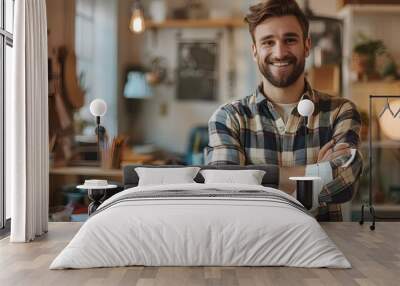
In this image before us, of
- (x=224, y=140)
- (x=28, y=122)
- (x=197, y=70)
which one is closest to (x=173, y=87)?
(x=197, y=70)

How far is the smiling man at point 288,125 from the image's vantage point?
721 centimetres

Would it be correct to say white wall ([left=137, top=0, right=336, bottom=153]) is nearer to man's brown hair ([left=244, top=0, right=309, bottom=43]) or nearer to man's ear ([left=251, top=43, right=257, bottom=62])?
man's ear ([left=251, top=43, right=257, bottom=62])

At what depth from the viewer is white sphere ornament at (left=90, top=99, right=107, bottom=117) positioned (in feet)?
23.1

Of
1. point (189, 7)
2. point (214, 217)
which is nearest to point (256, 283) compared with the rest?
point (214, 217)

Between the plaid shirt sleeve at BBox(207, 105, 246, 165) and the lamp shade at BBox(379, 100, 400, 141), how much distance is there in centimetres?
157

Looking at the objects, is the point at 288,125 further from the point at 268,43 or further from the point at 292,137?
the point at 268,43

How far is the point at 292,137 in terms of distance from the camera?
23.7 feet

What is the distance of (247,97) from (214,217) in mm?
2775

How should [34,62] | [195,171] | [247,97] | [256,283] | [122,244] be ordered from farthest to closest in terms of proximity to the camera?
[247,97], [195,171], [34,62], [122,244], [256,283]

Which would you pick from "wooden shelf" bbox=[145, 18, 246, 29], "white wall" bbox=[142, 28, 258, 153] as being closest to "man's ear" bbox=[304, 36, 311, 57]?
"white wall" bbox=[142, 28, 258, 153]

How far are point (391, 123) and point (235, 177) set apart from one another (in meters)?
2.01

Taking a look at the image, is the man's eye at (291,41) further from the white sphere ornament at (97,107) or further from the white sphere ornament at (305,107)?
the white sphere ornament at (97,107)

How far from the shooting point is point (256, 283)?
175 inches

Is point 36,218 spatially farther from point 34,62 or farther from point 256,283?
point 256,283
